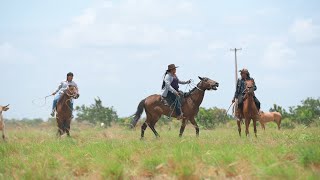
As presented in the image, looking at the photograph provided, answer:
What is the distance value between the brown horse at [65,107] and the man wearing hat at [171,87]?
10.7 ft

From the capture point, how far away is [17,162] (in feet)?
34.6

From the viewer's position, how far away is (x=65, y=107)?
728 inches

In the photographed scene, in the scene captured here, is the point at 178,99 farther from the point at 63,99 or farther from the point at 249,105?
the point at 63,99

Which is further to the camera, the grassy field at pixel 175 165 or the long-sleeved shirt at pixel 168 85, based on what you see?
the long-sleeved shirt at pixel 168 85

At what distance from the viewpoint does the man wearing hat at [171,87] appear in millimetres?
17656

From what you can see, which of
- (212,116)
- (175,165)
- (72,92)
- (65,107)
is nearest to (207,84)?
(72,92)

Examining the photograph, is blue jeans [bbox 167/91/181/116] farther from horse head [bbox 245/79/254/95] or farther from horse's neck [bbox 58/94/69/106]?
horse's neck [bbox 58/94/69/106]

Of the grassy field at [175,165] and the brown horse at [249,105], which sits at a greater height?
the brown horse at [249,105]

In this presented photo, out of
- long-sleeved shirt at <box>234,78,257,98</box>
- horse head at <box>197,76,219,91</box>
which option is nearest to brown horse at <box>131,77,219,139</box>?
horse head at <box>197,76,219,91</box>

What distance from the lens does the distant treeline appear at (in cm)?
3612

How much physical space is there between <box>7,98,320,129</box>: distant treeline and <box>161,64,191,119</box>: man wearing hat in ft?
43.7

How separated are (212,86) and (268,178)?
10.4 m

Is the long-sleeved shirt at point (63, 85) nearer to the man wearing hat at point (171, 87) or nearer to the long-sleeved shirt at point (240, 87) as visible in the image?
the man wearing hat at point (171, 87)

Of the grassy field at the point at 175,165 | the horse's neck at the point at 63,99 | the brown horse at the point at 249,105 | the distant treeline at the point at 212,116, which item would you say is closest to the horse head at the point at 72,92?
the horse's neck at the point at 63,99
